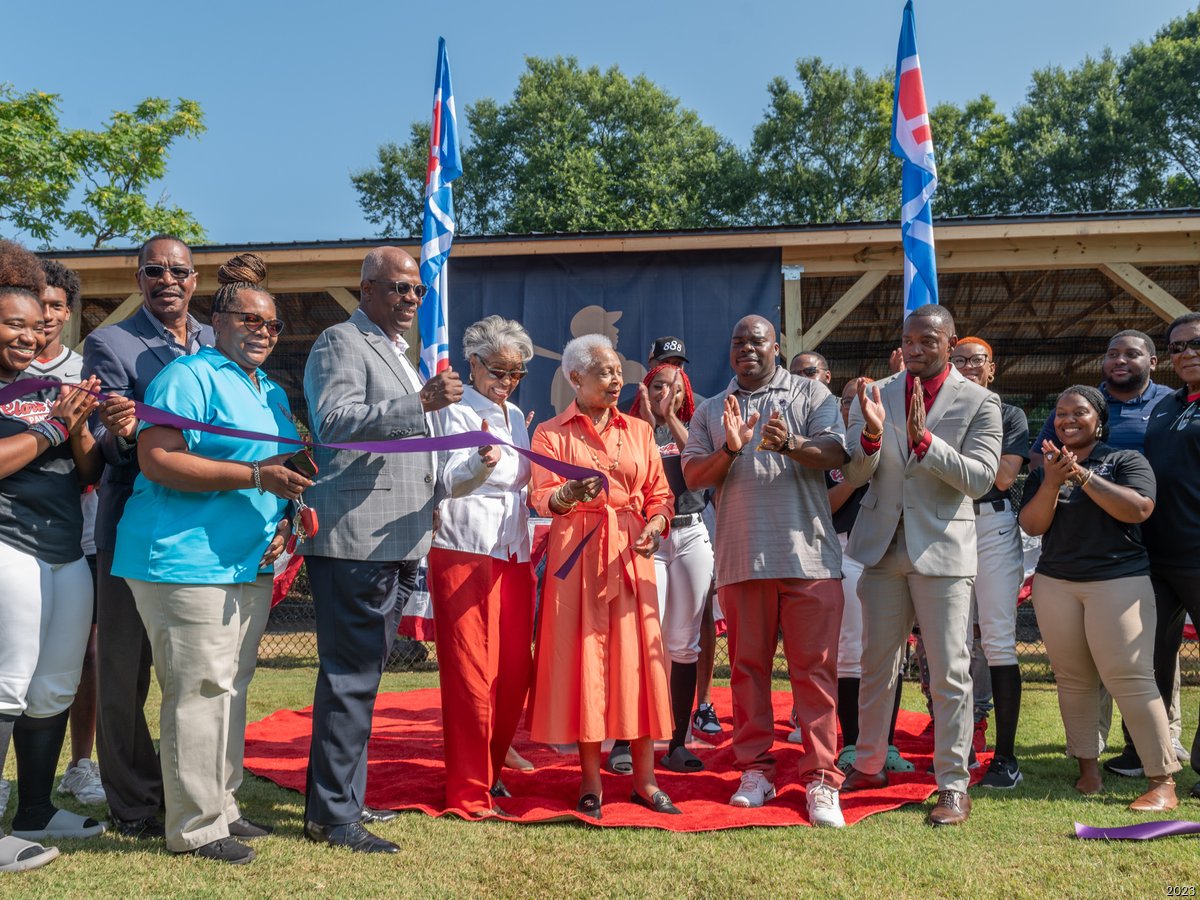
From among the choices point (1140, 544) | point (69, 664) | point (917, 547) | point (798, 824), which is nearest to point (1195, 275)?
point (1140, 544)

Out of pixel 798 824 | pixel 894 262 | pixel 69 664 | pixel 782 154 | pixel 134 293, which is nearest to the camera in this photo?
pixel 69 664

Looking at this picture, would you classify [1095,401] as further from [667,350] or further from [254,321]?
[254,321]

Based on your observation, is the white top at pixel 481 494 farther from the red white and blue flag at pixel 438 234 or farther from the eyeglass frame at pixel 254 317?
the red white and blue flag at pixel 438 234

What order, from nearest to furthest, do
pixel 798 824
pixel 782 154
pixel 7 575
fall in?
pixel 7 575 < pixel 798 824 < pixel 782 154

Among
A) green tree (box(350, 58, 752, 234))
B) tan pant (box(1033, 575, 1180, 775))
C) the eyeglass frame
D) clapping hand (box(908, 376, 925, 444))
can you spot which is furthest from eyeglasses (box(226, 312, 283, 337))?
green tree (box(350, 58, 752, 234))

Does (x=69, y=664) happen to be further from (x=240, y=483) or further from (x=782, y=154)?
(x=782, y=154)

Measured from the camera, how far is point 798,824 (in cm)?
390

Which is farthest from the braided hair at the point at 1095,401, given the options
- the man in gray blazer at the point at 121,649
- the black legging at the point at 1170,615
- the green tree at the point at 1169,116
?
the green tree at the point at 1169,116

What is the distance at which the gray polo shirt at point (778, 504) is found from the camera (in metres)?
4.16

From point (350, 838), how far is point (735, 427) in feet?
7.41

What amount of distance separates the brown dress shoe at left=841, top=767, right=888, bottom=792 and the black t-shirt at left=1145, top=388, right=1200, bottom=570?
67.6 inches

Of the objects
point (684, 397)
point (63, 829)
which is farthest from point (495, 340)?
point (63, 829)

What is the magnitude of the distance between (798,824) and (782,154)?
1210 inches

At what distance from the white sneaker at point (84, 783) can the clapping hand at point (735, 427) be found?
327 cm
